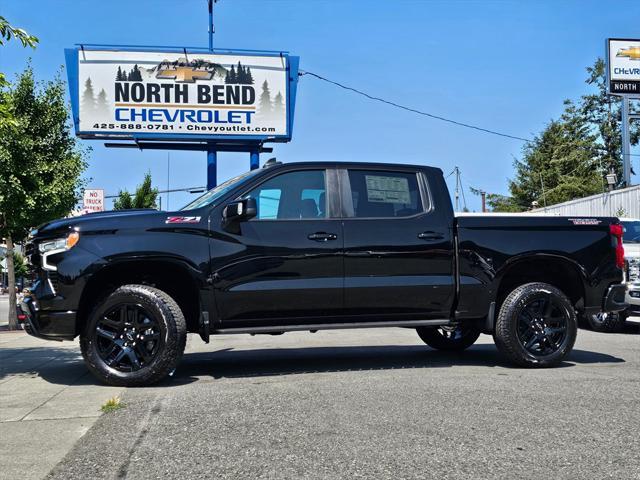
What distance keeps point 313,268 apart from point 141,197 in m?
31.9

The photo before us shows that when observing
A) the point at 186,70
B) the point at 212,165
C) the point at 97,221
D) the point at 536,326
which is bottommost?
the point at 536,326

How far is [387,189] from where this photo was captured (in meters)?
6.29

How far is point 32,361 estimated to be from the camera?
7.61 m

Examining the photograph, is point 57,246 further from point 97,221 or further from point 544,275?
point 544,275

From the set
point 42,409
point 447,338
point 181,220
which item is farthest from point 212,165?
point 42,409

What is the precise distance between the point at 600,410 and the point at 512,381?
109 centimetres

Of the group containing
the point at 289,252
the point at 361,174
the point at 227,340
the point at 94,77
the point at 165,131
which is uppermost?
the point at 94,77

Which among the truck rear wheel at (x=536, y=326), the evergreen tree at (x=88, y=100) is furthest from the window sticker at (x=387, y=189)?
the evergreen tree at (x=88, y=100)

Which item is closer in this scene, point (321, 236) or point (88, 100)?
point (321, 236)

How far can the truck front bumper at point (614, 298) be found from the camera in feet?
21.3

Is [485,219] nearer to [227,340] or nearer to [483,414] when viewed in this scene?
[483,414]

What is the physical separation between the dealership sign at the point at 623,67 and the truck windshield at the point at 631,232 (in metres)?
31.1

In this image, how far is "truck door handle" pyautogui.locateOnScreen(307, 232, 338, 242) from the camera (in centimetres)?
581

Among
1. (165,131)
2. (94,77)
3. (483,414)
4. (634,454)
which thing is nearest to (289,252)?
(483,414)
